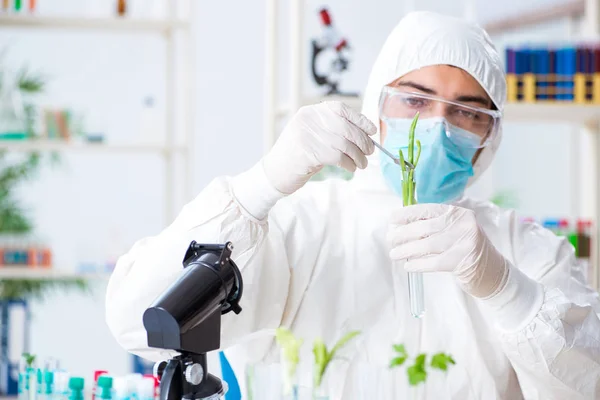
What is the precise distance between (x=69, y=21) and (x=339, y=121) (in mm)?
2057

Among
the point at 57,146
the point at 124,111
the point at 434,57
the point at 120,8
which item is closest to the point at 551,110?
the point at 434,57

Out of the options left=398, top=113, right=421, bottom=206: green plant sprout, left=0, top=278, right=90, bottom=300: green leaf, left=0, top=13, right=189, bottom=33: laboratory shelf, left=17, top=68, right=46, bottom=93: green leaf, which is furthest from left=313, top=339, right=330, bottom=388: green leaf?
left=17, top=68, right=46, bottom=93: green leaf

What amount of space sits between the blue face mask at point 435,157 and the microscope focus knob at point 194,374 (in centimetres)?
69

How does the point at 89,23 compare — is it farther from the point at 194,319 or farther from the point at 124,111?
the point at 194,319

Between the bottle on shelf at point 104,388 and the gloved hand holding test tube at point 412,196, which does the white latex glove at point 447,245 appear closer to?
the gloved hand holding test tube at point 412,196

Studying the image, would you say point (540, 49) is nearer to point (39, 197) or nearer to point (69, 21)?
point (69, 21)

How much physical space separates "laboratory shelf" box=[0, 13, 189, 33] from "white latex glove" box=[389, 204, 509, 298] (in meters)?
1.98

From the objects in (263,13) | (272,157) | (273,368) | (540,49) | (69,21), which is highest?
(263,13)

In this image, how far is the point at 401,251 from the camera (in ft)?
4.27

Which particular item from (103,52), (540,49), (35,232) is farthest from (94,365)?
(540,49)

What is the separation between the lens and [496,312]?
1.39m

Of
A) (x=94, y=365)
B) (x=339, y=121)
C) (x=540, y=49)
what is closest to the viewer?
(x=339, y=121)

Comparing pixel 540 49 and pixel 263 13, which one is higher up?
pixel 263 13

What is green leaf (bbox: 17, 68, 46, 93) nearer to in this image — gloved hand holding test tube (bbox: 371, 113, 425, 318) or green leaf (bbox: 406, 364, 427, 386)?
gloved hand holding test tube (bbox: 371, 113, 425, 318)
